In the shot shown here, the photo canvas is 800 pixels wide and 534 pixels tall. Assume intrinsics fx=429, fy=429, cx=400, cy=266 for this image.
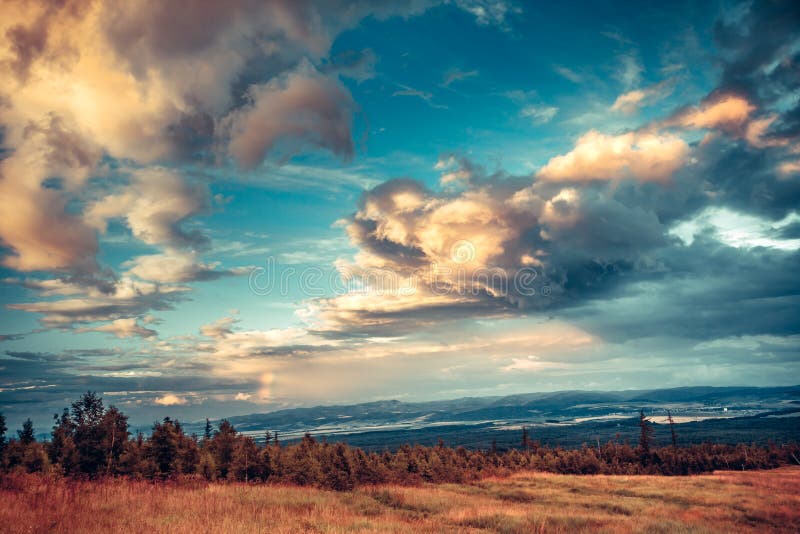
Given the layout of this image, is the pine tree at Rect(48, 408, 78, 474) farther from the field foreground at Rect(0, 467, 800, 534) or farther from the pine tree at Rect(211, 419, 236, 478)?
the field foreground at Rect(0, 467, 800, 534)

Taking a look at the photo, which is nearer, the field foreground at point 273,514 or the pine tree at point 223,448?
the field foreground at point 273,514

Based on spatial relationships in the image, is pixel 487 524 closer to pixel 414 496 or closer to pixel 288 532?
pixel 288 532

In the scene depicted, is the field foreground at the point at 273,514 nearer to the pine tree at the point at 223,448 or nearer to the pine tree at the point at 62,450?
the pine tree at the point at 223,448

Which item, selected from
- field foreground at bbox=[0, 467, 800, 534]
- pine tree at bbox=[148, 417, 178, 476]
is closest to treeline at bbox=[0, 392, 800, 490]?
pine tree at bbox=[148, 417, 178, 476]

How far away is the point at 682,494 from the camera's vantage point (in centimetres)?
3173

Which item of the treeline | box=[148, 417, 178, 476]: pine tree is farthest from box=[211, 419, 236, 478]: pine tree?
box=[148, 417, 178, 476]: pine tree

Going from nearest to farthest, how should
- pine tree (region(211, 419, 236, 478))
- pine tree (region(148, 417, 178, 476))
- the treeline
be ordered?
the treeline
pine tree (region(148, 417, 178, 476))
pine tree (region(211, 419, 236, 478))

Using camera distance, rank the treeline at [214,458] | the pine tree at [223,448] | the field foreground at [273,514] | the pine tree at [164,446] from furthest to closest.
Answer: the pine tree at [223,448] → the pine tree at [164,446] → the treeline at [214,458] → the field foreground at [273,514]

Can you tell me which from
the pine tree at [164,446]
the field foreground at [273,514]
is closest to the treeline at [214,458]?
the pine tree at [164,446]

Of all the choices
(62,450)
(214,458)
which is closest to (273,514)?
(214,458)

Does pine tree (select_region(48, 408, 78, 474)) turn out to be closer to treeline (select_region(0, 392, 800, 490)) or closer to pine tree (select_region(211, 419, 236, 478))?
treeline (select_region(0, 392, 800, 490))

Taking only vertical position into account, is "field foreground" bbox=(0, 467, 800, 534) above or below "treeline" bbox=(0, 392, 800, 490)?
above

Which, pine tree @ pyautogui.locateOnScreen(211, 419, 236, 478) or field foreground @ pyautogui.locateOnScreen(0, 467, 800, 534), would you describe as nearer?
field foreground @ pyautogui.locateOnScreen(0, 467, 800, 534)

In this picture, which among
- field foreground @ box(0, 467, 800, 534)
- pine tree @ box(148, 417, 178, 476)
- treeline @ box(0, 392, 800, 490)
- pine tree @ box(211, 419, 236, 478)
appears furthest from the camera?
pine tree @ box(211, 419, 236, 478)
